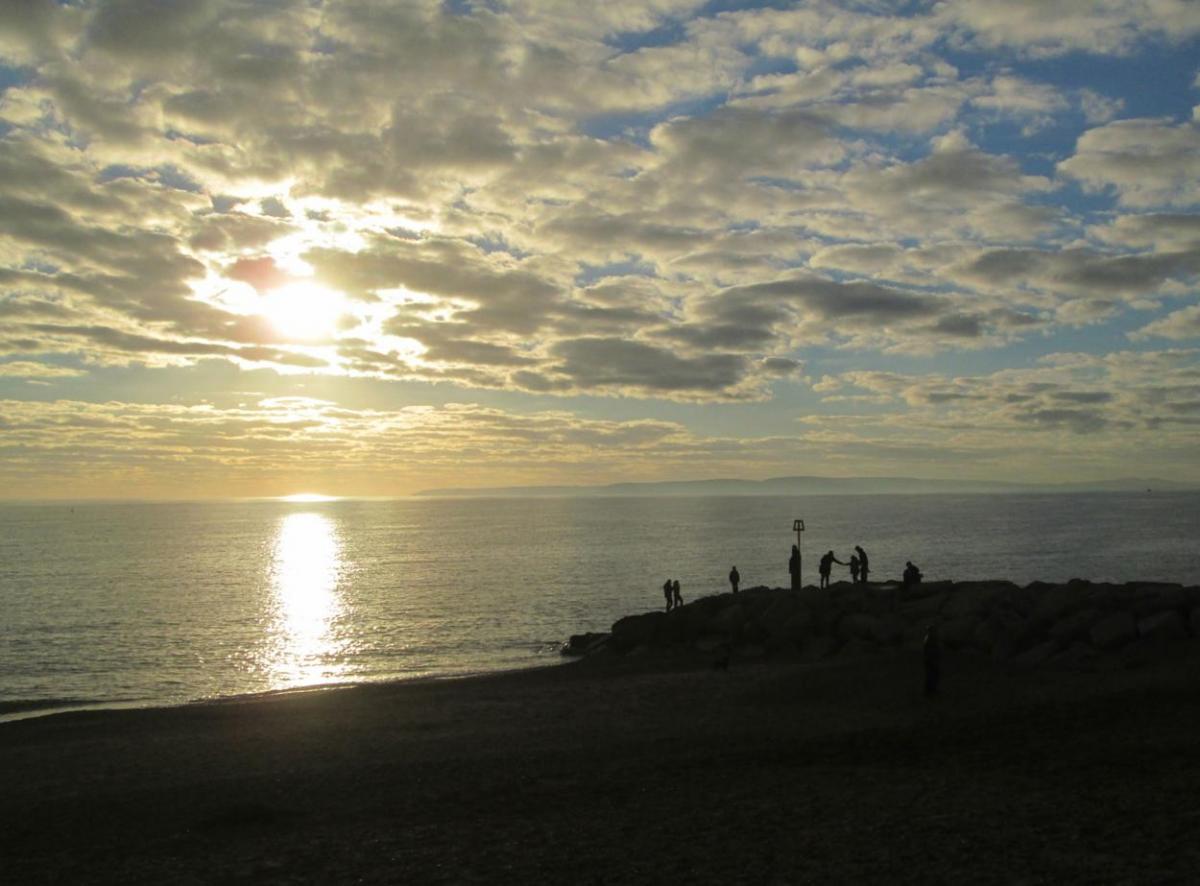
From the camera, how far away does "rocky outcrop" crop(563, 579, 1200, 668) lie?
77.1ft

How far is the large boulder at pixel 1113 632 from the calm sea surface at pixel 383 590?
22.1 meters

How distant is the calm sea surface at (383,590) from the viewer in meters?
39.7

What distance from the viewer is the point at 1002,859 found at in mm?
9984

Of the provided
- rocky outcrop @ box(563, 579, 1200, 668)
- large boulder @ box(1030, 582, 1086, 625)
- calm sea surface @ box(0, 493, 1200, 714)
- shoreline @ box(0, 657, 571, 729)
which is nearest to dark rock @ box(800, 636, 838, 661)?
rocky outcrop @ box(563, 579, 1200, 668)

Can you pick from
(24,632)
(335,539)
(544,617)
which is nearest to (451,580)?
(544,617)

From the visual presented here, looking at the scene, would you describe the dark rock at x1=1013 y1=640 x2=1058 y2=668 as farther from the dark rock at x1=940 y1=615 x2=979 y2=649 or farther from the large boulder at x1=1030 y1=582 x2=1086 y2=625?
the large boulder at x1=1030 y1=582 x2=1086 y2=625

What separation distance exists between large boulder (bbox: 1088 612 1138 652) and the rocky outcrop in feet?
0.08

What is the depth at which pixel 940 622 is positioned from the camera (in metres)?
27.1

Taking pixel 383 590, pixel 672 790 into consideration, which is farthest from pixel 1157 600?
pixel 383 590

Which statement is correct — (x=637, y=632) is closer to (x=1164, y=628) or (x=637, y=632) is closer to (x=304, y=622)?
(x=1164, y=628)

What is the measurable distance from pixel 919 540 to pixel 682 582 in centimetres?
5169

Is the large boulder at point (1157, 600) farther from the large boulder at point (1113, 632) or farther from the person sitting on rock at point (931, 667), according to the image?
the person sitting on rock at point (931, 667)

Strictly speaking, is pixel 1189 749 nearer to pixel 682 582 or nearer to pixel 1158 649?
pixel 1158 649

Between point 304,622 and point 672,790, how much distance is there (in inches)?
1755
